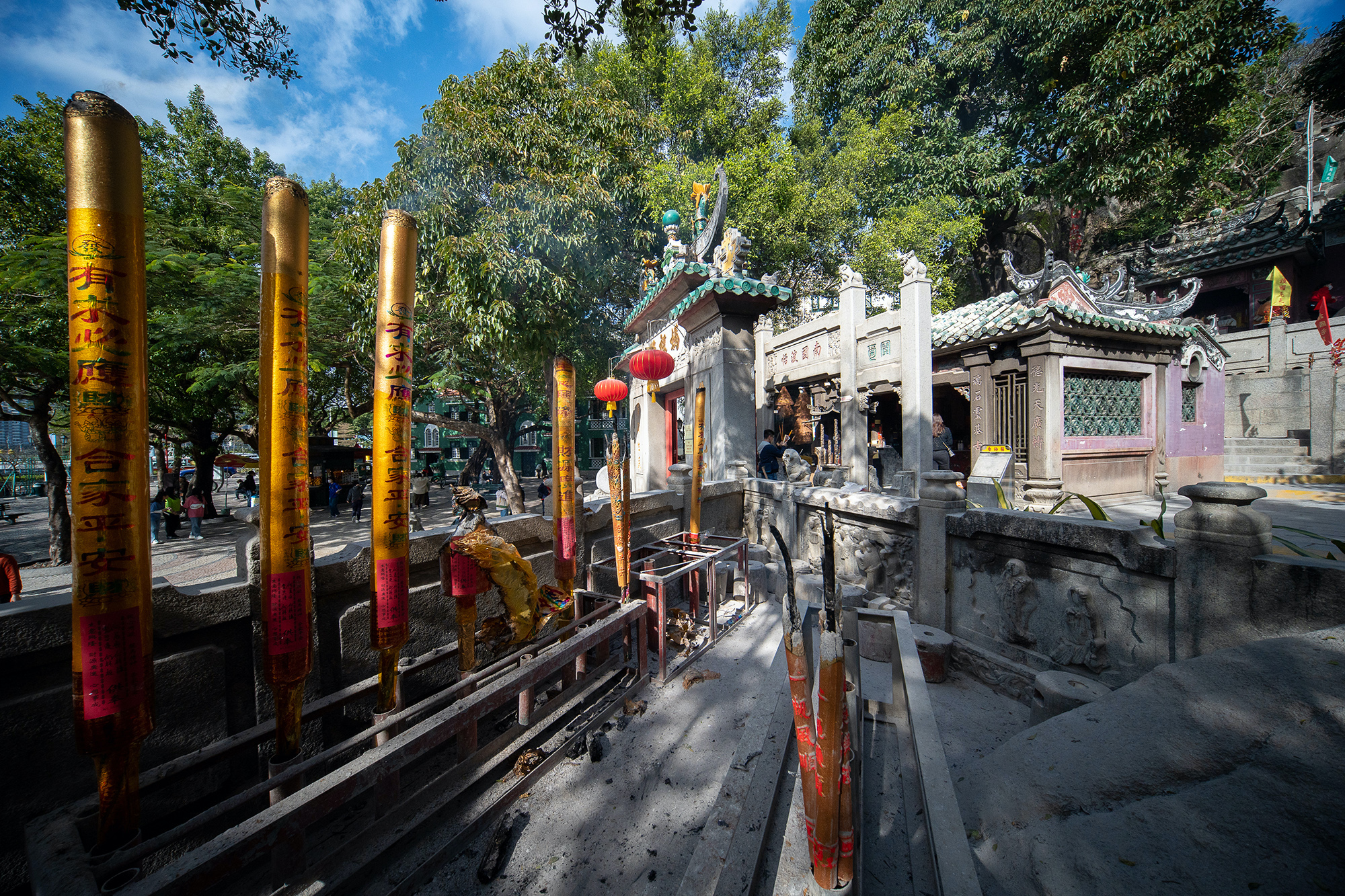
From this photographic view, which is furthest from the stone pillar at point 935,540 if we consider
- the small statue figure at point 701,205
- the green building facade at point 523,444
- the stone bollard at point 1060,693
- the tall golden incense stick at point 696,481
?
the green building facade at point 523,444

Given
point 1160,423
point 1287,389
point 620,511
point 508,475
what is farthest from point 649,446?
point 1287,389

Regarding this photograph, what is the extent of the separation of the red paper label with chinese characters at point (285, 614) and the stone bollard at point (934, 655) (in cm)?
452

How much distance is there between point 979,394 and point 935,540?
6.36 m

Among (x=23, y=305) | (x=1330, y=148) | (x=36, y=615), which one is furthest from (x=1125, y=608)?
(x=1330, y=148)

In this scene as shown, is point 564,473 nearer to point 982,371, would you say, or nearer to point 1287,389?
point 982,371

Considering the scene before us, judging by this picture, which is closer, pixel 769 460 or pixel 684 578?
pixel 684 578

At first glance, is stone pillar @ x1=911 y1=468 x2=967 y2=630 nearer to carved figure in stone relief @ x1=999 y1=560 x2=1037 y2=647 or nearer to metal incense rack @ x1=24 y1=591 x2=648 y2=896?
carved figure in stone relief @ x1=999 y1=560 x2=1037 y2=647

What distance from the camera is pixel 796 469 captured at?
28.7 feet

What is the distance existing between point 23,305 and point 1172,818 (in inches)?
576

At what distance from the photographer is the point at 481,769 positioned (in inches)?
125

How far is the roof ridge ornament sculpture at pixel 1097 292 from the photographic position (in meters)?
9.08

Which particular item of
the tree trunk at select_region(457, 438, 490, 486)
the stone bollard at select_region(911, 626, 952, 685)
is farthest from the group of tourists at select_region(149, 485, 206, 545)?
the stone bollard at select_region(911, 626, 952, 685)

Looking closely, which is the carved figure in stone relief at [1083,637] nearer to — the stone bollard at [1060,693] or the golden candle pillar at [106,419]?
the stone bollard at [1060,693]

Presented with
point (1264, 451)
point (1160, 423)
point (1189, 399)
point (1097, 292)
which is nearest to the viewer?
point (1160, 423)
